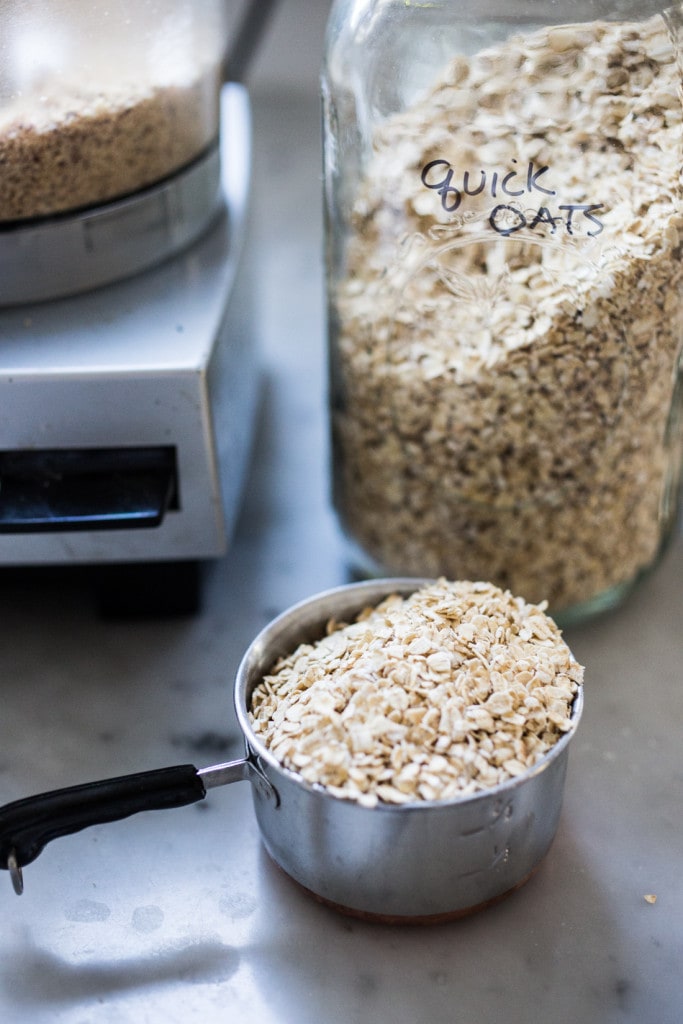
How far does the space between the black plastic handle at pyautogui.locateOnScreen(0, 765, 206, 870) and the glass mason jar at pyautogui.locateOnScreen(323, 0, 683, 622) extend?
23 centimetres

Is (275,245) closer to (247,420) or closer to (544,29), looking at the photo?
(247,420)

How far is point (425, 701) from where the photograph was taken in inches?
19.2

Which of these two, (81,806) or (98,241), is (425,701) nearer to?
(81,806)

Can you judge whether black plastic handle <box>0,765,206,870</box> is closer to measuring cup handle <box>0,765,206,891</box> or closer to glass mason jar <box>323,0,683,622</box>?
measuring cup handle <box>0,765,206,891</box>

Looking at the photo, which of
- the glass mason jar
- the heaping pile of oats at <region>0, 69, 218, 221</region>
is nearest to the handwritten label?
the glass mason jar

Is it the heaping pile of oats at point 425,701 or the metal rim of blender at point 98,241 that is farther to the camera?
the metal rim of blender at point 98,241

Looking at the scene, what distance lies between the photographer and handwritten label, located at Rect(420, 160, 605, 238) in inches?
21.8

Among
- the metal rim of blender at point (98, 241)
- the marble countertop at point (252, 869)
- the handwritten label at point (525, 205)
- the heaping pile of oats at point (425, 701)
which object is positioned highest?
the handwritten label at point (525, 205)

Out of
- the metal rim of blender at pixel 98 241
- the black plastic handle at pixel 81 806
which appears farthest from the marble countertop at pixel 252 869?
the metal rim of blender at pixel 98 241

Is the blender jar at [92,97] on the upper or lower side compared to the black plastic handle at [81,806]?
upper

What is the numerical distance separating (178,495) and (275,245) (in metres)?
0.57

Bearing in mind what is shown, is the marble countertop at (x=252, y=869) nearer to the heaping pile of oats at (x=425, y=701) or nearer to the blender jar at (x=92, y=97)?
the heaping pile of oats at (x=425, y=701)

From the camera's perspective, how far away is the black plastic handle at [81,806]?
482mm

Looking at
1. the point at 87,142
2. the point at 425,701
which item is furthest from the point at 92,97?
the point at 425,701
